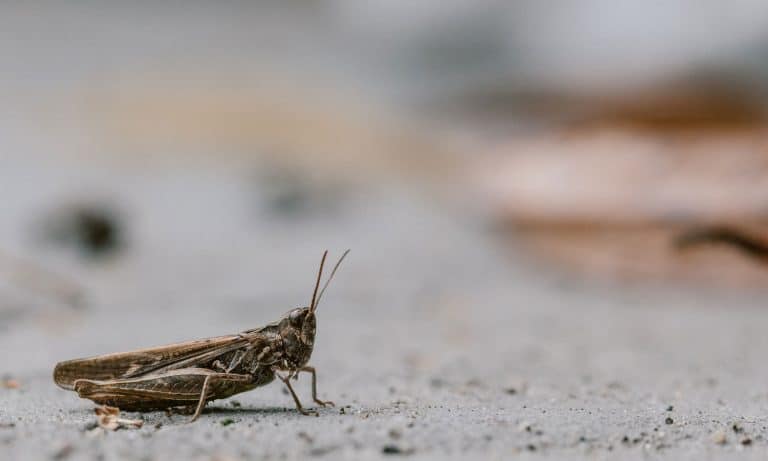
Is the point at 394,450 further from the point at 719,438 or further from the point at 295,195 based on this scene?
the point at 295,195

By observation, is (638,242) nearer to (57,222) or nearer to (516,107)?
(57,222)

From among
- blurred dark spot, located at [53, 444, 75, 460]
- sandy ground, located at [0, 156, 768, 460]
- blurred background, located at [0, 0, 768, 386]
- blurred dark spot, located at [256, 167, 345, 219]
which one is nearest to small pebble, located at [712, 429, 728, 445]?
sandy ground, located at [0, 156, 768, 460]

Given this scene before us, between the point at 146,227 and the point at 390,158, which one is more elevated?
the point at 390,158

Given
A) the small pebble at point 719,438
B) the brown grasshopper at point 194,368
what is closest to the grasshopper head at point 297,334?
the brown grasshopper at point 194,368

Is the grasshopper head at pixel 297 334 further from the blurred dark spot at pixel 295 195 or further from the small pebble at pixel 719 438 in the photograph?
the blurred dark spot at pixel 295 195

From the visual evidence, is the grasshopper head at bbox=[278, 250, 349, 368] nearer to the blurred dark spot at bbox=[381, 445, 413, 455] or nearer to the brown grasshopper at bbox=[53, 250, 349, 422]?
the brown grasshopper at bbox=[53, 250, 349, 422]

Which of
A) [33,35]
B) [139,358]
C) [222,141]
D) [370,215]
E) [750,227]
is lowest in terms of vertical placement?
[139,358]

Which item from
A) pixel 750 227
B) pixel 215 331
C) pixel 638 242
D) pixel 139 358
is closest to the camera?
pixel 139 358

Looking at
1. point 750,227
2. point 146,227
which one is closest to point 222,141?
point 146,227
